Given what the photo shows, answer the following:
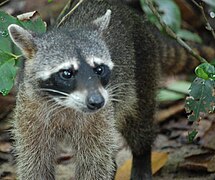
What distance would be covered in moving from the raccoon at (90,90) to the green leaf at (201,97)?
683 mm

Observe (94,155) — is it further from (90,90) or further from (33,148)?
(90,90)

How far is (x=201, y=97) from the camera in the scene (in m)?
5.89

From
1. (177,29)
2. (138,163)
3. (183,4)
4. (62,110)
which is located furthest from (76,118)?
(183,4)

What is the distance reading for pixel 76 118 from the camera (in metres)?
5.96

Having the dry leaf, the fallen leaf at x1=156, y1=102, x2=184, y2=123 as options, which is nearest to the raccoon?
the dry leaf

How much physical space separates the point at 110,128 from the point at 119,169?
1.28m

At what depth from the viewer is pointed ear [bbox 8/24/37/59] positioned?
5.61 metres

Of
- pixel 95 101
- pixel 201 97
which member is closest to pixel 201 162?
pixel 201 97

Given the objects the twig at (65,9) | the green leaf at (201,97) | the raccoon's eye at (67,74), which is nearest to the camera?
the raccoon's eye at (67,74)

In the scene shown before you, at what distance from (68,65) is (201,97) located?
1.17 meters

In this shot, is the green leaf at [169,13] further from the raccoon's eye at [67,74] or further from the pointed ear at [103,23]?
the raccoon's eye at [67,74]

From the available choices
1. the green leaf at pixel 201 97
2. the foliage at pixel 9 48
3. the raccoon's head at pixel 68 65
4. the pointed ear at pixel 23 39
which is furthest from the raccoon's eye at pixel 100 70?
the green leaf at pixel 201 97

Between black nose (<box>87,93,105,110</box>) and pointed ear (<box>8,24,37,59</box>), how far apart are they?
0.76 meters

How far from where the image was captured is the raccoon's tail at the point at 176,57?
7516 mm
